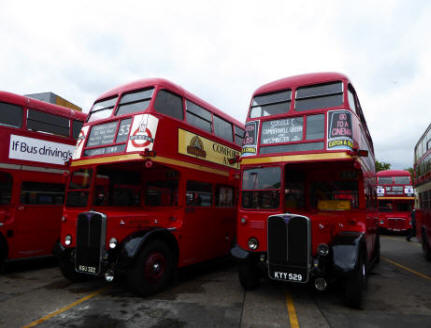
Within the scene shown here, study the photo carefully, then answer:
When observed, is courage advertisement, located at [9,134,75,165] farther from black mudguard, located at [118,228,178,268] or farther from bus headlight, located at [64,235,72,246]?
black mudguard, located at [118,228,178,268]

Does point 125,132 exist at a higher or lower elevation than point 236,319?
higher

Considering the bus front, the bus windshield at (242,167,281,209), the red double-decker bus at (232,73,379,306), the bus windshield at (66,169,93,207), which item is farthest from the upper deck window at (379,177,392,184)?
the bus windshield at (66,169,93,207)

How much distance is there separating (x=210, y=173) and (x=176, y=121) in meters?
1.86

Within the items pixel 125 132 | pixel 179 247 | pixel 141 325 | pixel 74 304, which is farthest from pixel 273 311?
pixel 125 132

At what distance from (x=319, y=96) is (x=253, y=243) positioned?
3.22 meters

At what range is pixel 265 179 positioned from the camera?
20.3 feet

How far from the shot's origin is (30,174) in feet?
27.1

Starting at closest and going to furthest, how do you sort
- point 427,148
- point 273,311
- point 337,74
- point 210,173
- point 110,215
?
point 273,311 → point 110,215 → point 337,74 → point 210,173 → point 427,148

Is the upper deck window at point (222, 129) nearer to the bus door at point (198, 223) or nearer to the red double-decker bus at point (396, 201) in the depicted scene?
the bus door at point (198, 223)

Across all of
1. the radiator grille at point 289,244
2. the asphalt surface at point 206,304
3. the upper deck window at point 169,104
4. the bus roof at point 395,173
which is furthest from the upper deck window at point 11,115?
the bus roof at point 395,173

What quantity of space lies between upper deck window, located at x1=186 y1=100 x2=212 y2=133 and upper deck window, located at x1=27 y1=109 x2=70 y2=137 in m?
4.06

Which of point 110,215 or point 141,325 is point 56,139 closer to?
point 110,215

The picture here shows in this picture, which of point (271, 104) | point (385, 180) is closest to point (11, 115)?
point (271, 104)

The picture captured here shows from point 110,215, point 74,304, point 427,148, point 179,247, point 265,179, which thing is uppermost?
point 427,148
